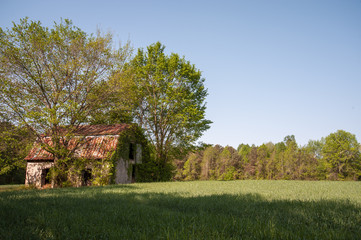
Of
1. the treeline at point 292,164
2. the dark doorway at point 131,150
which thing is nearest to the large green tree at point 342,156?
the treeline at point 292,164

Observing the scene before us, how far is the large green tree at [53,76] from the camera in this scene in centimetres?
1819

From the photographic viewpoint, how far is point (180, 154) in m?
28.7

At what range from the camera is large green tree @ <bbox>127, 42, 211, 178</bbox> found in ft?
86.8

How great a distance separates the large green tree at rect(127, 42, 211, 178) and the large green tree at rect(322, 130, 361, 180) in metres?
39.1

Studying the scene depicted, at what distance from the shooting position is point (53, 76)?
1972 cm

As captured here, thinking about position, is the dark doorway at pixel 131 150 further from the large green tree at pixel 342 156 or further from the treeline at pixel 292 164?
the large green tree at pixel 342 156

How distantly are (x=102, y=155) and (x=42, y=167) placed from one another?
787cm

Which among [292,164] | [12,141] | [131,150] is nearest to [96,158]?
[131,150]

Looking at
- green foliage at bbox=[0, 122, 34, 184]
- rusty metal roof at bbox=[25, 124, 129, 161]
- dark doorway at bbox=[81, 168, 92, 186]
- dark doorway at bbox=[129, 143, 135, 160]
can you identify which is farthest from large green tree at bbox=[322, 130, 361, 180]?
green foliage at bbox=[0, 122, 34, 184]

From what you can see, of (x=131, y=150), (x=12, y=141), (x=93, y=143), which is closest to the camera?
(x=12, y=141)

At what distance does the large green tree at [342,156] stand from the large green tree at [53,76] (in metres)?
51.9

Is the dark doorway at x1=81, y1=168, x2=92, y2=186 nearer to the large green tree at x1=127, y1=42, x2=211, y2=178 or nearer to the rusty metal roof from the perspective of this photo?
the rusty metal roof

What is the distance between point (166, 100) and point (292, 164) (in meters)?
46.9

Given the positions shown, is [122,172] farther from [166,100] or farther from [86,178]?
[166,100]
